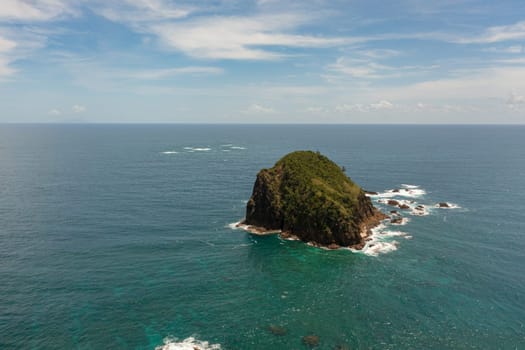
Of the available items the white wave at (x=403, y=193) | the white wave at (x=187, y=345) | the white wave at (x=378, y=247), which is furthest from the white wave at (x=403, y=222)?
the white wave at (x=187, y=345)

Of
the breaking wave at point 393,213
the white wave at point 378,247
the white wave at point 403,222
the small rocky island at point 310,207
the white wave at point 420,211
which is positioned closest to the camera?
the white wave at point 378,247

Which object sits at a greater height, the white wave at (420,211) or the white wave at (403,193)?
the white wave at (403,193)

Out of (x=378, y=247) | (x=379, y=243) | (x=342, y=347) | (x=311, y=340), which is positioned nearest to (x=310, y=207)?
(x=379, y=243)

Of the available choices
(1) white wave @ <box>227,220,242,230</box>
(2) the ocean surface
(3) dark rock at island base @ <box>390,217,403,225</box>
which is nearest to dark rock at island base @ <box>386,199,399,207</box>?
(2) the ocean surface

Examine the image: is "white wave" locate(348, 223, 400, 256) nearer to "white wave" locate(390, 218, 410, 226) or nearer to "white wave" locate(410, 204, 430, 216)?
"white wave" locate(390, 218, 410, 226)

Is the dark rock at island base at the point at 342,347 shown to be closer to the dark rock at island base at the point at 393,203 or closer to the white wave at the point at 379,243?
the white wave at the point at 379,243

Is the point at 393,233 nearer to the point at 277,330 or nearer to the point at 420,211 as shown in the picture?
the point at 420,211

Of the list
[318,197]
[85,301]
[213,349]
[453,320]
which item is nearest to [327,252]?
[318,197]
